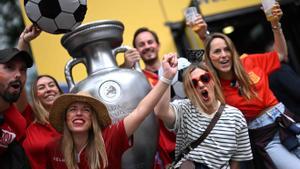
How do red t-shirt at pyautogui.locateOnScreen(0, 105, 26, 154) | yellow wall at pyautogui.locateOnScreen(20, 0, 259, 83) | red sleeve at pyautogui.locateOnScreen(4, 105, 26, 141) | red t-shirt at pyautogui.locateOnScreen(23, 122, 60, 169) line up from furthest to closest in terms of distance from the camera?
yellow wall at pyautogui.locateOnScreen(20, 0, 259, 83) → red t-shirt at pyautogui.locateOnScreen(23, 122, 60, 169) → red sleeve at pyautogui.locateOnScreen(4, 105, 26, 141) → red t-shirt at pyautogui.locateOnScreen(0, 105, 26, 154)

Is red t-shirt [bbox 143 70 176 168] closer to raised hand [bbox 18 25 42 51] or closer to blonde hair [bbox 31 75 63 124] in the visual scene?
blonde hair [bbox 31 75 63 124]

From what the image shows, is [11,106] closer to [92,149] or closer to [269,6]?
[92,149]

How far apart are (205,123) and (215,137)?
97 mm

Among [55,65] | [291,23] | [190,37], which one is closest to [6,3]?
[55,65]

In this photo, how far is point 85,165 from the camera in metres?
2.05

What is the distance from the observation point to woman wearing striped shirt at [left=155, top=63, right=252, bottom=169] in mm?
2221

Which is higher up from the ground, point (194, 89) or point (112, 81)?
point (112, 81)

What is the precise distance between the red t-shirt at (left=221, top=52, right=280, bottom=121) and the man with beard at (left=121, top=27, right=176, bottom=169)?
51 cm

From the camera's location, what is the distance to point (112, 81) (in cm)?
252

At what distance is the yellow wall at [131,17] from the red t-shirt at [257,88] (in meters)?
2.55

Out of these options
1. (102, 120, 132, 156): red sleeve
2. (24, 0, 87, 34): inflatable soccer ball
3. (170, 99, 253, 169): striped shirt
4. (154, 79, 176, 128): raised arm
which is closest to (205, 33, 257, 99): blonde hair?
(170, 99, 253, 169): striped shirt

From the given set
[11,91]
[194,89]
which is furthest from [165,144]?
[11,91]

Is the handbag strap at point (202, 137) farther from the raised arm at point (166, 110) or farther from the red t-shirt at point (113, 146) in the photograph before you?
the red t-shirt at point (113, 146)

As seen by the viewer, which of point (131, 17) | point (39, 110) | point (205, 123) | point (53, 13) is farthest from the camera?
point (131, 17)
